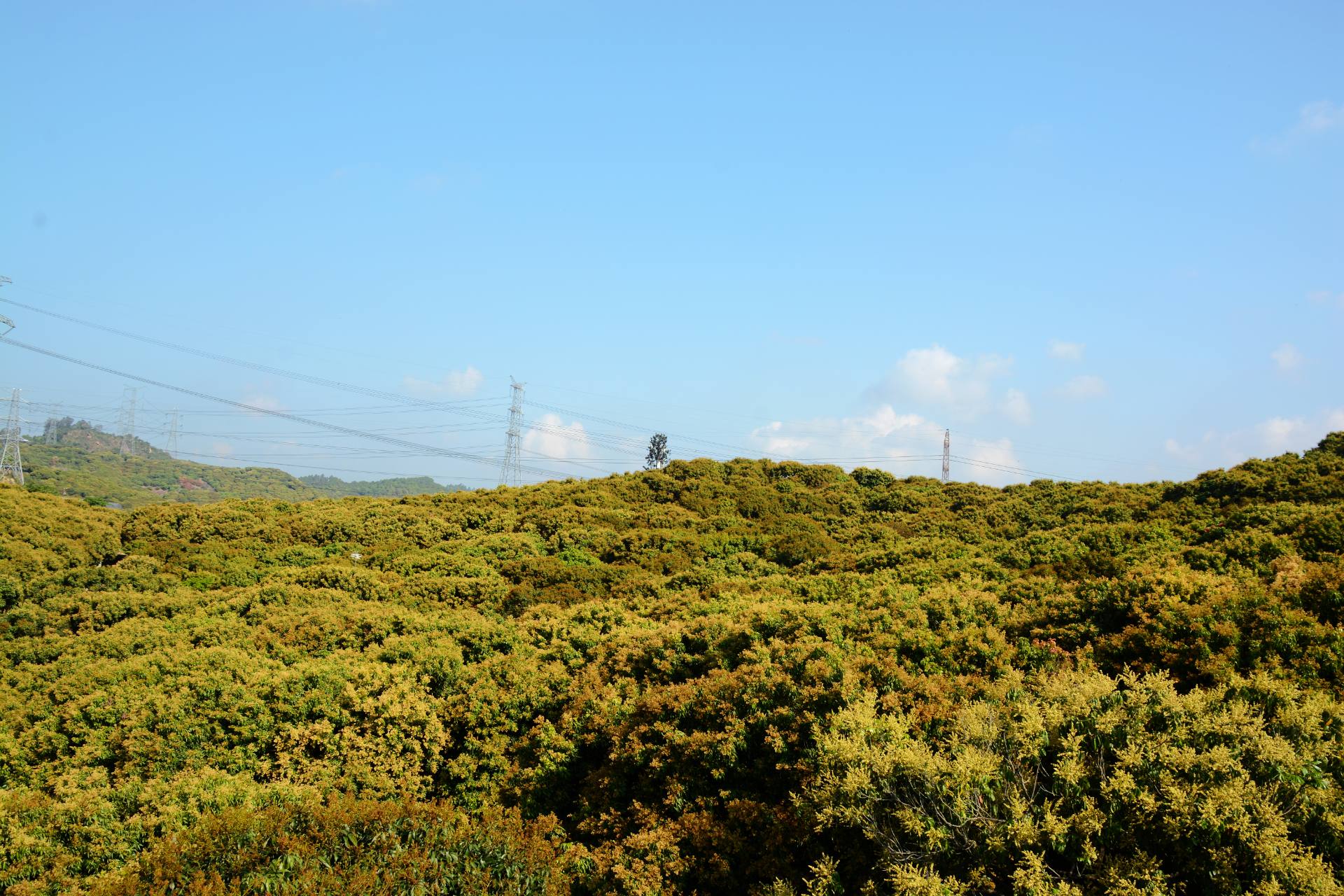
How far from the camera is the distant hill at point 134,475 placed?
280 ft

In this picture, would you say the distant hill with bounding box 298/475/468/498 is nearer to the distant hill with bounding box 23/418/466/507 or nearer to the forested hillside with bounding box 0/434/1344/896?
the distant hill with bounding box 23/418/466/507

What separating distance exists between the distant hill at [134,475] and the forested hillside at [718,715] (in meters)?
66.1

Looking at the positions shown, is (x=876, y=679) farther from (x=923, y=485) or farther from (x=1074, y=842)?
(x=923, y=485)

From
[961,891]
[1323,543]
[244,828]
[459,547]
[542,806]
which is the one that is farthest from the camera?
[459,547]

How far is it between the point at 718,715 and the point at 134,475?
125 m

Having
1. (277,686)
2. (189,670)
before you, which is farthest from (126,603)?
(277,686)

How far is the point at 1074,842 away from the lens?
308 inches

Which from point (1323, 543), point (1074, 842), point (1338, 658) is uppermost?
point (1323, 543)

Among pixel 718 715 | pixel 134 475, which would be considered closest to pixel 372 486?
pixel 134 475

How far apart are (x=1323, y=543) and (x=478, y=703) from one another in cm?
1742

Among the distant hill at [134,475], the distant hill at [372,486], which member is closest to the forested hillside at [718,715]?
the distant hill at [134,475]

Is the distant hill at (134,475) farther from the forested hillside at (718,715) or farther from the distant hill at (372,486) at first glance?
the forested hillside at (718,715)

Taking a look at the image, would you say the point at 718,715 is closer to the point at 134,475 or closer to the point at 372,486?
the point at 134,475

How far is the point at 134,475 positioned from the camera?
370 feet
